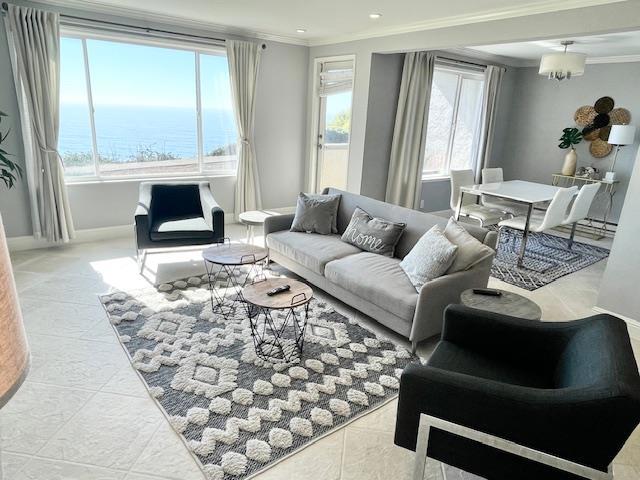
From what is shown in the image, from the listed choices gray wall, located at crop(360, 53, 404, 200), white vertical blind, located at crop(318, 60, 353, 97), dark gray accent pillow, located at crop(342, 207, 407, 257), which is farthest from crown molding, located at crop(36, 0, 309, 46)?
dark gray accent pillow, located at crop(342, 207, 407, 257)

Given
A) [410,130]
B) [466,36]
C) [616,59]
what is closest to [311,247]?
[466,36]

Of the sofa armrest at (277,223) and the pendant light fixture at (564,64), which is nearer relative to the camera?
the sofa armrest at (277,223)

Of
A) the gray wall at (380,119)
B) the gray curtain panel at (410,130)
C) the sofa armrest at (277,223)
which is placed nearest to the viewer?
the sofa armrest at (277,223)

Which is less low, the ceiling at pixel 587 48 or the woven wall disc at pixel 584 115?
the ceiling at pixel 587 48

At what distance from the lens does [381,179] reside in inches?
215

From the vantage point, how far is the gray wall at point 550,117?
591 centimetres

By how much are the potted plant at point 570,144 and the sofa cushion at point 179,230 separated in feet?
18.3

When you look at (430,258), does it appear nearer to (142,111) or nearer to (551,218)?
(551,218)

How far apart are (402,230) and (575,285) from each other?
6.63 feet

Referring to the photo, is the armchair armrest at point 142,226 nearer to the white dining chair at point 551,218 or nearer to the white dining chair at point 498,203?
the white dining chair at point 551,218

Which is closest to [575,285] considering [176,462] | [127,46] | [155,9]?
[176,462]

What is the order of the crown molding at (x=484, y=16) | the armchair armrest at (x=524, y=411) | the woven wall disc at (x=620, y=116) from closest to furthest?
the armchair armrest at (x=524, y=411) < the crown molding at (x=484, y=16) < the woven wall disc at (x=620, y=116)

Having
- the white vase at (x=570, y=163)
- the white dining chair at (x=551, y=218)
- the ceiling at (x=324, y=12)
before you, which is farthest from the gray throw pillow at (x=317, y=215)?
the white vase at (x=570, y=163)

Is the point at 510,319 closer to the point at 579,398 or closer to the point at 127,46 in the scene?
the point at 579,398
